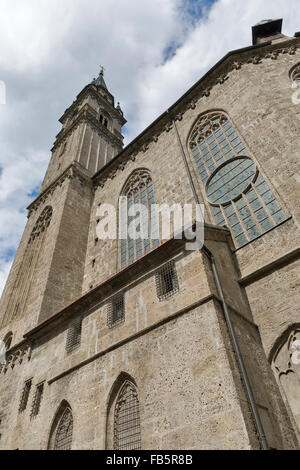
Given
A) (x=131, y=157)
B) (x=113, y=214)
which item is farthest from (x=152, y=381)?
(x=131, y=157)

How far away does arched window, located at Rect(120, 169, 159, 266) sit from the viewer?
37.8ft

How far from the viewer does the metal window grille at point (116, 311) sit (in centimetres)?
731

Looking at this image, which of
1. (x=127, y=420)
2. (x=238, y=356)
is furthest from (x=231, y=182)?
(x=127, y=420)

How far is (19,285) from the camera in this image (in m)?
14.2

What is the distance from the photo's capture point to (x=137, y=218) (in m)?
12.7

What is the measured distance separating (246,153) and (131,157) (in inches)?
273

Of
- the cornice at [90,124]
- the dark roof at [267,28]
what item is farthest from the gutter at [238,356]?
the cornice at [90,124]

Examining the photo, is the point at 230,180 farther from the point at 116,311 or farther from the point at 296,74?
the point at 116,311

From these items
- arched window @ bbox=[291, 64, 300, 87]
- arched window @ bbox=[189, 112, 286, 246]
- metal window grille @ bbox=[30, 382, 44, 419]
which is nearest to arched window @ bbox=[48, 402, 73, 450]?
metal window grille @ bbox=[30, 382, 44, 419]

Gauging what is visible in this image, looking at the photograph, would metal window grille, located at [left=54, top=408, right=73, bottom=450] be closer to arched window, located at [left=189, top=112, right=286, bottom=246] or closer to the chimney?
arched window, located at [left=189, top=112, right=286, bottom=246]

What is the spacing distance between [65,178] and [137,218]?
621 cm

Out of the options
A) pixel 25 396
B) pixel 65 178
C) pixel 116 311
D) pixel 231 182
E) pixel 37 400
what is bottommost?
pixel 37 400

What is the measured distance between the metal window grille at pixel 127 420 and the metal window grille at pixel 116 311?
1484 millimetres
